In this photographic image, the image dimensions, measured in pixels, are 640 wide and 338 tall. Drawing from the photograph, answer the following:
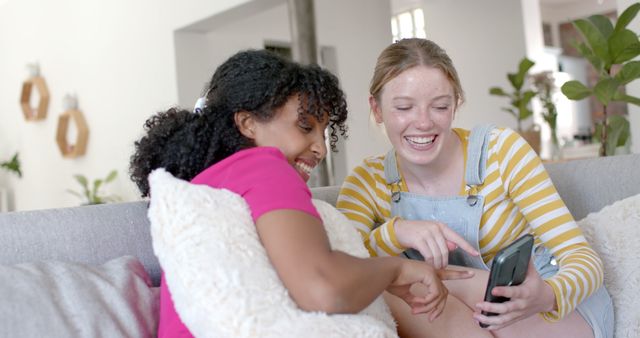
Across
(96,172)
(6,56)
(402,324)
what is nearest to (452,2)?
(96,172)

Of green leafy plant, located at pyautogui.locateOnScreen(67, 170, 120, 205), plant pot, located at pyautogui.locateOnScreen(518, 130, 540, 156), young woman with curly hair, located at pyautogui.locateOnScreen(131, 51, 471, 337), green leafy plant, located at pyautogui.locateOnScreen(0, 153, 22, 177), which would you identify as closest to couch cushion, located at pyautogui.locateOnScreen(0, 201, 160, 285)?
young woman with curly hair, located at pyautogui.locateOnScreen(131, 51, 471, 337)

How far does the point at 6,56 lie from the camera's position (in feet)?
26.1

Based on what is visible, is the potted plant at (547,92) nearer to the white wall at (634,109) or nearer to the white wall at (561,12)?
the white wall at (634,109)

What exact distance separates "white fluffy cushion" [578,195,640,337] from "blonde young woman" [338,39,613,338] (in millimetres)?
69

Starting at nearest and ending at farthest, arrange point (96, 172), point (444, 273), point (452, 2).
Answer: point (444, 273), point (96, 172), point (452, 2)

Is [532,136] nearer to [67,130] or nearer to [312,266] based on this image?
[312,266]

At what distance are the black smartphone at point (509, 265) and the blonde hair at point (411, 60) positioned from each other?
53 cm

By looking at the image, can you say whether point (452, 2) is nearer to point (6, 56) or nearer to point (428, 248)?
point (6, 56)

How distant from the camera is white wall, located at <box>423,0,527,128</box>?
7.21 metres

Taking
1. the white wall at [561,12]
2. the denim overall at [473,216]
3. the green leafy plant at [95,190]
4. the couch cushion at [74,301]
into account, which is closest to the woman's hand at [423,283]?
the denim overall at [473,216]

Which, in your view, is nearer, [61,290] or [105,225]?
[61,290]

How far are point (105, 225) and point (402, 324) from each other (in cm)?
67

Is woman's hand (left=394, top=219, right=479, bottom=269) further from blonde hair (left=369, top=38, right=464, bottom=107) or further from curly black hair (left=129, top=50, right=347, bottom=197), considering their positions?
blonde hair (left=369, top=38, right=464, bottom=107)

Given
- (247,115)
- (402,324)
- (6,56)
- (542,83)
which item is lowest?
(402,324)
